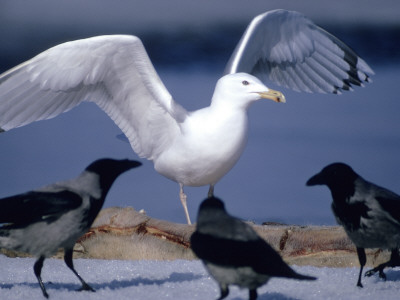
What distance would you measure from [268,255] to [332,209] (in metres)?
0.48

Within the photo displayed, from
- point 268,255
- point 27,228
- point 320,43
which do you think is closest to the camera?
point 268,255

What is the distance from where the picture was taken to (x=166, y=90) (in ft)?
8.94

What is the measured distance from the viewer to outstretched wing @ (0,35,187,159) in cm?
247

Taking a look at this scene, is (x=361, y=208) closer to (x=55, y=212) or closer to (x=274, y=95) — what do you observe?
(x=274, y=95)

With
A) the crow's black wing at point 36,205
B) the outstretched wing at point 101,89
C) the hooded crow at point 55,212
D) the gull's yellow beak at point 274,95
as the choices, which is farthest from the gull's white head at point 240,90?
the crow's black wing at point 36,205

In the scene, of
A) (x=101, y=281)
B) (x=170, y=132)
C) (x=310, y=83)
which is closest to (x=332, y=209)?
(x=101, y=281)

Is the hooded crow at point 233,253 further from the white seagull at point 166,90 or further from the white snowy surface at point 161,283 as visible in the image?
the white seagull at point 166,90

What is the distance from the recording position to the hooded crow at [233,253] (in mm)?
1510

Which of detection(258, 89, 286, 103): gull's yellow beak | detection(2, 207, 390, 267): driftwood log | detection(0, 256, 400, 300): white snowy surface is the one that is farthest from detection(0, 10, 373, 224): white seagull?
detection(0, 256, 400, 300): white snowy surface

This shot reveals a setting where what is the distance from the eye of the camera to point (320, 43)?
3.22 meters

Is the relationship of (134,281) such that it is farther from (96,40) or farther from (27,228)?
(96,40)

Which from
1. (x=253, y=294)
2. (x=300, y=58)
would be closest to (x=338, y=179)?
(x=253, y=294)

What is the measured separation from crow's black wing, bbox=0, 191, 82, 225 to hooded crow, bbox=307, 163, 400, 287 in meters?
0.65

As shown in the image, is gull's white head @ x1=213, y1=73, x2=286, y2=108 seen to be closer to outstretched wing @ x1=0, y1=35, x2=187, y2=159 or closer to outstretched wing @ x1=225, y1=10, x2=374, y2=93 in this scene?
outstretched wing @ x1=0, y1=35, x2=187, y2=159
